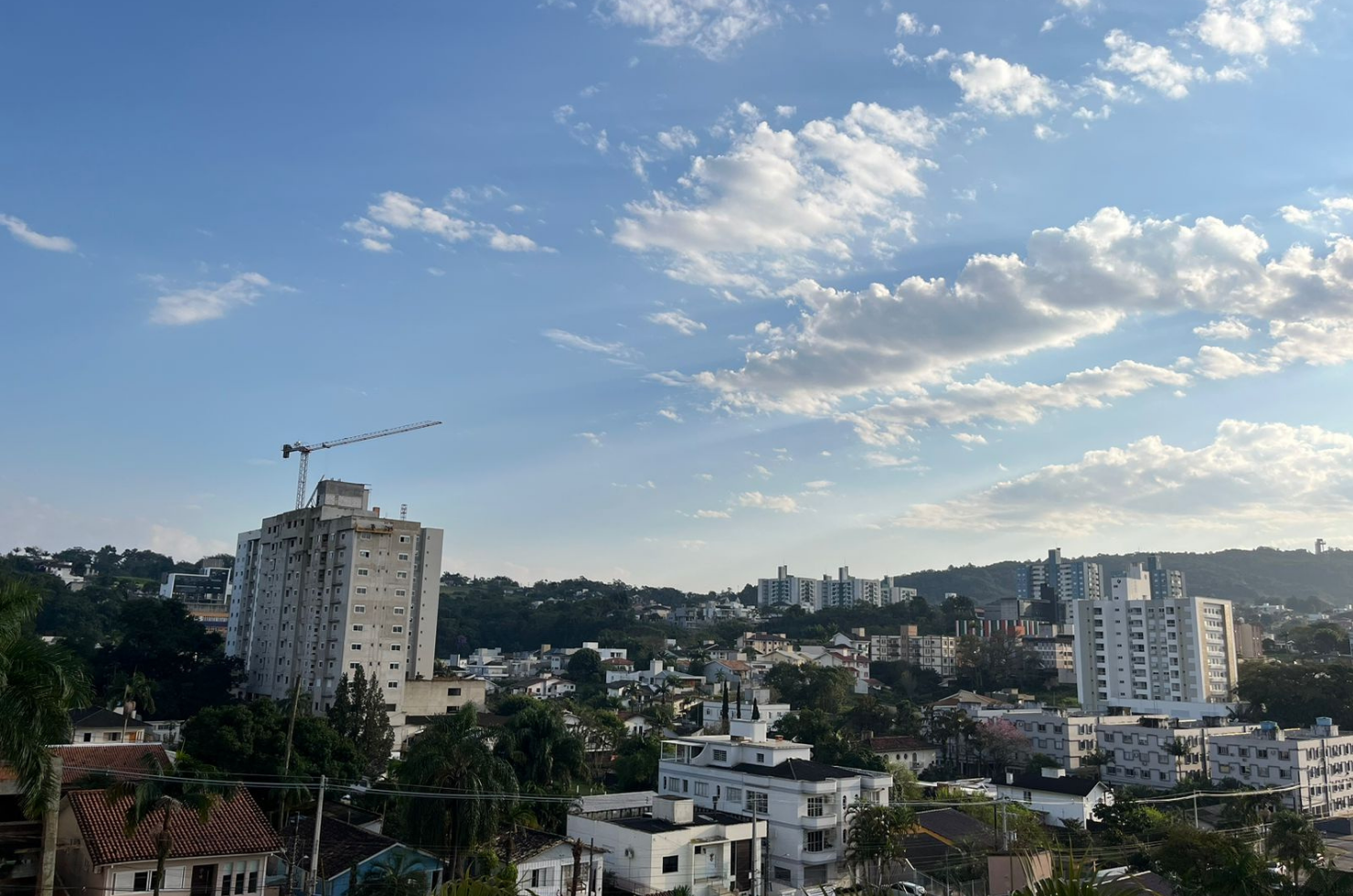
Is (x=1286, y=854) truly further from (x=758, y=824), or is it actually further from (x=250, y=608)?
(x=250, y=608)

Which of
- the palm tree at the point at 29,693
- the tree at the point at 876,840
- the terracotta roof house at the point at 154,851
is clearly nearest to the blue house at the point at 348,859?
the terracotta roof house at the point at 154,851

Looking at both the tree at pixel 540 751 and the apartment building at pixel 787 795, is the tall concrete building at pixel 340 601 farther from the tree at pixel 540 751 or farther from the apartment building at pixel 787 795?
the apartment building at pixel 787 795

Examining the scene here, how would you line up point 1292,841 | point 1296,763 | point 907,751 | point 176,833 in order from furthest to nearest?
point 907,751, point 1296,763, point 1292,841, point 176,833

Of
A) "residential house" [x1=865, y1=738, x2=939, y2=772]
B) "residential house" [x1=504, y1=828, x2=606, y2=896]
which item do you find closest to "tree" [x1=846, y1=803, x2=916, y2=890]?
"residential house" [x1=504, y1=828, x2=606, y2=896]

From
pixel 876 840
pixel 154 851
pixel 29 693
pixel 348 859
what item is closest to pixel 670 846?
pixel 876 840

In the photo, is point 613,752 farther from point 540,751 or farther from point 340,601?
point 340,601

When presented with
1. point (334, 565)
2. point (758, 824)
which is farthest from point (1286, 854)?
point (334, 565)
